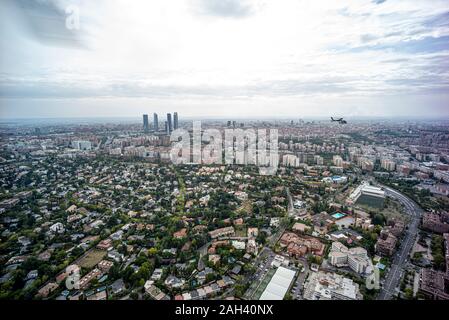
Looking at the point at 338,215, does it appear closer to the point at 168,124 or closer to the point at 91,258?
the point at 91,258

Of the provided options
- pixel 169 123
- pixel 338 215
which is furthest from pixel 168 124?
pixel 338 215

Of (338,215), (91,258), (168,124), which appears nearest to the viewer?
(91,258)

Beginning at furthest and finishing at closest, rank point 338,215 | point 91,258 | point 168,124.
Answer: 1. point 168,124
2. point 338,215
3. point 91,258

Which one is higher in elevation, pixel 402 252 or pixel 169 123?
pixel 169 123

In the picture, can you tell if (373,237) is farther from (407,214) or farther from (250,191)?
(250,191)

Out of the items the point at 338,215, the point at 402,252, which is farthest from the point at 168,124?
the point at 402,252

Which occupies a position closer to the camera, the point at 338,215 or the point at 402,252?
the point at 402,252

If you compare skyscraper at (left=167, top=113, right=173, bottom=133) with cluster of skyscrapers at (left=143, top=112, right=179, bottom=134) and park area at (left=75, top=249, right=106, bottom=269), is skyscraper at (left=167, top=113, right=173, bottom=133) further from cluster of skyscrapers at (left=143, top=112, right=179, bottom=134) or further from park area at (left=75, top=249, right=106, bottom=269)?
park area at (left=75, top=249, right=106, bottom=269)

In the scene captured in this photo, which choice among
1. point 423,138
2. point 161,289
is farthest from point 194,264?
point 423,138
